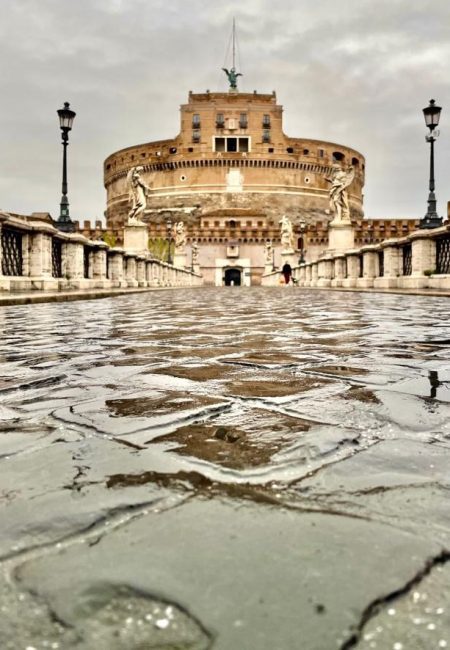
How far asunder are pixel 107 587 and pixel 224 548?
21 centimetres

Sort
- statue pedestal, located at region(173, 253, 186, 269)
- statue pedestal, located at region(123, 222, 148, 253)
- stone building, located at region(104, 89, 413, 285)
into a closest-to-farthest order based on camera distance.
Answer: statue pedestal, located at region(123, 222, 148, 253), statue pedestal, located at region(173, 253, 186, 269), stone building, located at region(104, 89, 413, 285)

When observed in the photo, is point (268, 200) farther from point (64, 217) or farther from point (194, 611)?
point (194, 611)

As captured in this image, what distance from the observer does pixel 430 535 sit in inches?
40.6

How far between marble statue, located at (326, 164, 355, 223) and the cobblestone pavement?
2250 cm

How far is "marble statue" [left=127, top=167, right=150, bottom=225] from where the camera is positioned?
2355cm

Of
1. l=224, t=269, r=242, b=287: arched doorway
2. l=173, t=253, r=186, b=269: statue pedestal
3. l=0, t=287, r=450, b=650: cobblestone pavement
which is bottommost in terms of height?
l=0, t=287, r=450, b=650: cobblestone pavement

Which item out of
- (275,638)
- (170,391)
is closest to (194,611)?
(275,638)

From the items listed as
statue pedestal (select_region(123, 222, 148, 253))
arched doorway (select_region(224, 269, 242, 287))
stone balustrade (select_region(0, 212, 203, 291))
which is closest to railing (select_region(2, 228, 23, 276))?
stone balustrade (select_region(0, 212, 203, 291))

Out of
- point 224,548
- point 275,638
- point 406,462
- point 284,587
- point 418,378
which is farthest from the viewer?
point 418,378

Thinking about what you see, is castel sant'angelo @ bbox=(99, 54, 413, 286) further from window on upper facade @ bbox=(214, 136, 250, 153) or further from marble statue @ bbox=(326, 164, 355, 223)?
marble statue @ bbox=(326, 164, 355, 223)

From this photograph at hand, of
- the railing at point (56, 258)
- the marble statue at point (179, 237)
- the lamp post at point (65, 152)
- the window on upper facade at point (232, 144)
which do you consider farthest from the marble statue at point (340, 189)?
the window on upper facade at point (232, 144)

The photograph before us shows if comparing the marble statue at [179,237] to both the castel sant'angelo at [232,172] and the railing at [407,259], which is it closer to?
the castel sant'angelo at [232,172]

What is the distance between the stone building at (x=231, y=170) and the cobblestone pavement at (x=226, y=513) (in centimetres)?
6370

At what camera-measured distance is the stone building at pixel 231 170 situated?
233 feet
